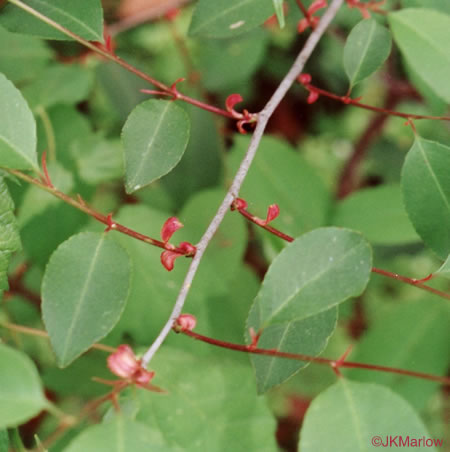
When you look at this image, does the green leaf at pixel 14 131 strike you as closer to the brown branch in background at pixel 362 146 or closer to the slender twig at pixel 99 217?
the slender twig at pixel 99 217

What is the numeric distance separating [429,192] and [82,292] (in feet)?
1.28

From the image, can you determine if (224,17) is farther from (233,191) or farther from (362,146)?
(362,146)

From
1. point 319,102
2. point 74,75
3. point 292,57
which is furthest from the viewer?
point 319,102

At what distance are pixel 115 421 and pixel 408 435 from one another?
0.28 m

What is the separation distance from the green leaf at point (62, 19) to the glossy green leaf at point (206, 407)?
45 centimetres

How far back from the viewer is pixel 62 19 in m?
0.61

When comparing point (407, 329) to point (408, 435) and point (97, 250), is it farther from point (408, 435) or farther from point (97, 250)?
point (97, 250)

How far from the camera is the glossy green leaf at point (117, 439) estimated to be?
0.45 meters

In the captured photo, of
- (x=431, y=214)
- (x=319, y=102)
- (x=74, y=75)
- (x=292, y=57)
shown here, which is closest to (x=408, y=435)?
(x=431, y=214)

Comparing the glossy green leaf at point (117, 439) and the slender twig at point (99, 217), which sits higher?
the slender twig at point (99, 217)

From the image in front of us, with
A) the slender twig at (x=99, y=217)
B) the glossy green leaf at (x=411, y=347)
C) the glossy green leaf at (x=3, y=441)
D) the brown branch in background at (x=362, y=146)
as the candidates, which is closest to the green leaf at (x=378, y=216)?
the glossy green leaf at (x=411, y=347)

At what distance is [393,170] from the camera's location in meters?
1.62

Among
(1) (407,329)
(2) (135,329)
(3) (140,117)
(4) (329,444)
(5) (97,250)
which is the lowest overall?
(1) (407,329)

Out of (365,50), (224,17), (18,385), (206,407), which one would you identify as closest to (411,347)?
(206,407)
